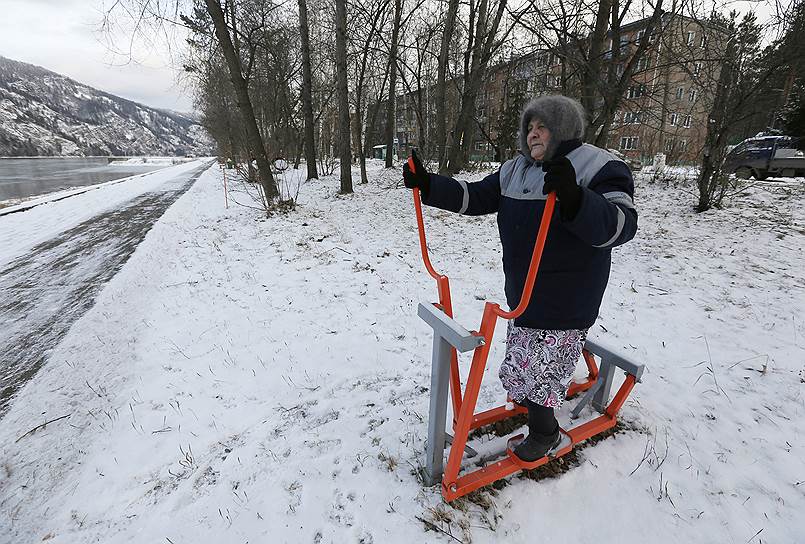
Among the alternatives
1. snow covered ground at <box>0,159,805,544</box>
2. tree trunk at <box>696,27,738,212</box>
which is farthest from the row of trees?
snow covered ground at <box>0,159,805,544</box>

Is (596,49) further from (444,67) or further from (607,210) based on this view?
(607,210)

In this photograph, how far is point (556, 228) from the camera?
1678mm

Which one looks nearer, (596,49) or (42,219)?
(596,49)

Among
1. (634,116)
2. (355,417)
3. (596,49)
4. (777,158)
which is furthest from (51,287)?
(777,158)

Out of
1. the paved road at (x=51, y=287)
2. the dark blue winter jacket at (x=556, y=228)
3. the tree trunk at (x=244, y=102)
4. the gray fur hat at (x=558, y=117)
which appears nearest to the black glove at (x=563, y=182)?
the dark blue winter jacket at (x=556, y=228)

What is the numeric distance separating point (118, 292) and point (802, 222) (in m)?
12.1

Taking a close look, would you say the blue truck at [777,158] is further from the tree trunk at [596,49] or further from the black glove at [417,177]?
the black glove at [417,177]

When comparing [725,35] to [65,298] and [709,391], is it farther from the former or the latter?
[65,298]

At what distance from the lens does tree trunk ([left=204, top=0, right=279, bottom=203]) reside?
9161 millimetres

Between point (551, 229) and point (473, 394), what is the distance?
835 mm

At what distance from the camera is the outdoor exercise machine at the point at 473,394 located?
62.5 inches

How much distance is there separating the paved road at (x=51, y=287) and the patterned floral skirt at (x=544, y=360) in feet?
13.0

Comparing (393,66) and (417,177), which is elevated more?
(393,66)

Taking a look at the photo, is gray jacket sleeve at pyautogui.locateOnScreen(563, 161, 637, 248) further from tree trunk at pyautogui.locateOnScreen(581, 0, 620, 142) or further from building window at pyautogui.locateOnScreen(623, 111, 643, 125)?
building window at pyautogui.locateOnScreen(623, 111, 643, 125)
